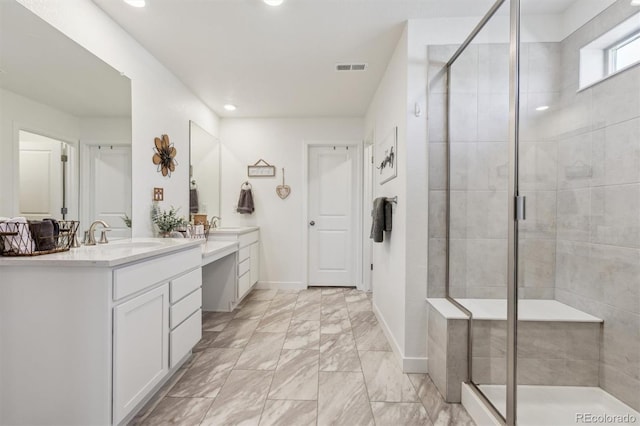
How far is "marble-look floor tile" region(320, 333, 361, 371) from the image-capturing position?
216cm

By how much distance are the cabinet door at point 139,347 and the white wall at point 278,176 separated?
7.96ft

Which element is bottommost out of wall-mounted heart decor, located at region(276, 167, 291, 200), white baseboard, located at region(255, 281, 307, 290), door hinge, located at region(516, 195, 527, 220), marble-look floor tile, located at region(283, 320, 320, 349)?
marble-look floor tile, located at region(283, 320, 320, 349)

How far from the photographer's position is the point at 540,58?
1.53 metres

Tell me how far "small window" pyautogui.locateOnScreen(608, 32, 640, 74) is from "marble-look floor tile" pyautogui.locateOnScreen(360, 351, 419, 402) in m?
1.97

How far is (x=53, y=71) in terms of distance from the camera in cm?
171

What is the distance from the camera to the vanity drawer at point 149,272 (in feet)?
4.50

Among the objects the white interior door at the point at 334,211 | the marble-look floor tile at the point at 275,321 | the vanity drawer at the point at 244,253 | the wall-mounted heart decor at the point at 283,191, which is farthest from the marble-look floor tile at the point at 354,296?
the wall-mounted heart decor at the point at 283,191

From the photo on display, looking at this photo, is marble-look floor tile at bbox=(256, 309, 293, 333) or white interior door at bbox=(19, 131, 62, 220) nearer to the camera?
white interior door at bbox=(19, 131, 62, 220)

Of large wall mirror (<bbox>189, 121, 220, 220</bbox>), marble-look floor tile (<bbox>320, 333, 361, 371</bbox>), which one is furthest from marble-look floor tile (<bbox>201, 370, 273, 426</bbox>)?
large wall mirror (<bbox>189, 121, 220, 220</bbox>)

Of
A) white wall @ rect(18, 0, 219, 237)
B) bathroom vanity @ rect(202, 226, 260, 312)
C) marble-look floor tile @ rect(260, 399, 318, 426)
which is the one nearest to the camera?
marble-look floor tile @ rect(260, 399, 318, 426)

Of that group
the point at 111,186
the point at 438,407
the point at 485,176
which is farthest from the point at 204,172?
the point at 438,407

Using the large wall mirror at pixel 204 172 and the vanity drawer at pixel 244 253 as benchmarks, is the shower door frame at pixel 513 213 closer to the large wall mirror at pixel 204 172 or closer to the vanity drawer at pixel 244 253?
the vanity drawer at pixel 244 253

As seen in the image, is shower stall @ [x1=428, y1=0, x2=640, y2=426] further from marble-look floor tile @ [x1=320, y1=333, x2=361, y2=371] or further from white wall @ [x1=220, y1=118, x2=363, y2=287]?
white wall @ [x1=220, y1=118, x2=363, y2=287]

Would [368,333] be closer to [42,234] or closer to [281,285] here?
[281,285]
